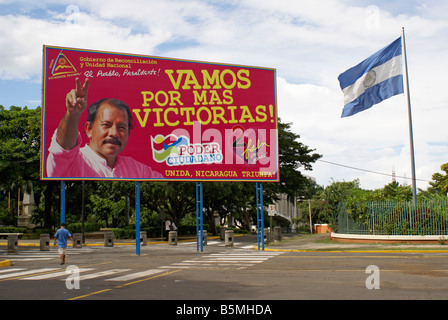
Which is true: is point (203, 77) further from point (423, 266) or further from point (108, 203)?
point (108, 203)

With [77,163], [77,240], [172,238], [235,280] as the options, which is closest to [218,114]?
[77,163]

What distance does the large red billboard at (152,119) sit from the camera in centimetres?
2612

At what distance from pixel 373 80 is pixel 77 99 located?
1755cm

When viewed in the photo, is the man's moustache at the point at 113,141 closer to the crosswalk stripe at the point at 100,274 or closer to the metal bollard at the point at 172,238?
the metal bollard at the point at 172,238

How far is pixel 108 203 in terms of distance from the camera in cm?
4975

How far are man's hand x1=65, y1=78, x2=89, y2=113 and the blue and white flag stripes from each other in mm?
15669

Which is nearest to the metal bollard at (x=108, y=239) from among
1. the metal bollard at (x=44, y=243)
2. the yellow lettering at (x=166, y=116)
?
the metal bollard at (x=44, y=243)

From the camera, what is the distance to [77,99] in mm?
26250

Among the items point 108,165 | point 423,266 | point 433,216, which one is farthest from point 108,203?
point 423,266

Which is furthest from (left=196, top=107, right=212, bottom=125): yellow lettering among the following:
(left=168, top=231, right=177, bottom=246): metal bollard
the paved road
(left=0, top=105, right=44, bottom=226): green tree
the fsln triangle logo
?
(left=0, top=105, right=44, bottom=226): green tree

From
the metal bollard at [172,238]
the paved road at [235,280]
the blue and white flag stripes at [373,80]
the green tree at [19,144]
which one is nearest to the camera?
the paved road at [235,280]

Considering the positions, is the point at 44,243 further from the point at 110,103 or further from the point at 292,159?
the point at 292,159

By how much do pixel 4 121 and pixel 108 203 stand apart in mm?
12463
